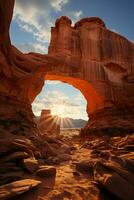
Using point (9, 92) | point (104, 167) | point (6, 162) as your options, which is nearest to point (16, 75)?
point (9, 92)

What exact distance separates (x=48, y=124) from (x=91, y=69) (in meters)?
12.7

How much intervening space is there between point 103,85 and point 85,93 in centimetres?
270

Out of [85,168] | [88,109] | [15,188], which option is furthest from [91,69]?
[15,188]

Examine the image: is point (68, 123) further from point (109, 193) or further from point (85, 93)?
point (109, 193)

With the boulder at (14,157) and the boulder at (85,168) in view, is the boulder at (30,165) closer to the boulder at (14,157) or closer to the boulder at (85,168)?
the boulder at (14,157)

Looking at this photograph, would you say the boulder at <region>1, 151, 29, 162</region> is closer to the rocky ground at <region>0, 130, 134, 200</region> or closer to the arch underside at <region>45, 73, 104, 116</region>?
the rocky ground at <region>0, 130, 134, 200</region>

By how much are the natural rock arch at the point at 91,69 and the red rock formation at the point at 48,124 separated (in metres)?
7.94

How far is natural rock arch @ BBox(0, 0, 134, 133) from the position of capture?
46.5 feet

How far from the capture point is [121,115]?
20.0 meters

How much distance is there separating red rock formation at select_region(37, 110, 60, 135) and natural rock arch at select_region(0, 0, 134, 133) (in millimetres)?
7937

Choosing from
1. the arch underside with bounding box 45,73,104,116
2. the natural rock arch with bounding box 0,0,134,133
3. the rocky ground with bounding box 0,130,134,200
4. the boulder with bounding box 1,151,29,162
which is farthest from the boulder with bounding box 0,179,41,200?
the arch underside with bounding box 45,73,104,116

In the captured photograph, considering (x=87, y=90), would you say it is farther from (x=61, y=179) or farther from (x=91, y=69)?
(x=61, y=179)

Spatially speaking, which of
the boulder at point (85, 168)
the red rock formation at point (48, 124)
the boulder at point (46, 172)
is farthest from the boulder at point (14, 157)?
the red rock formation at point (48, 124)

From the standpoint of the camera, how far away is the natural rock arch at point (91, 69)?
14174 mm
